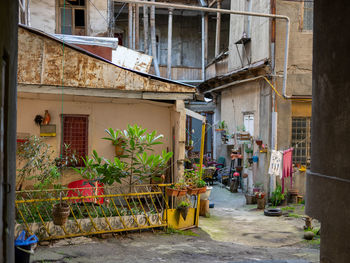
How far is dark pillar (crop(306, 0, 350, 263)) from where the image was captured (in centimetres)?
276

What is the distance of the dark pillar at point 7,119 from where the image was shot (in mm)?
2902

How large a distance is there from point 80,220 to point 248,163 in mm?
9326

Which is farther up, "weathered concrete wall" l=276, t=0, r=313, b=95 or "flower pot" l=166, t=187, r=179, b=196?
"weathered concrete wall" l=276, t=0, r=313, b=95

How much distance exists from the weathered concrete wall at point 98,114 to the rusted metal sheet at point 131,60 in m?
3.33

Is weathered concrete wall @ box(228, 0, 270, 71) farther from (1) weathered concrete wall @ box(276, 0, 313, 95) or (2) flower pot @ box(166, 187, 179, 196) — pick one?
(2) flower pot @ box(166, 187, 179, 196)

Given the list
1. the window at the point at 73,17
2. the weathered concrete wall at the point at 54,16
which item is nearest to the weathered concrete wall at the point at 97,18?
the weathered concrete wall at the point at 54,16

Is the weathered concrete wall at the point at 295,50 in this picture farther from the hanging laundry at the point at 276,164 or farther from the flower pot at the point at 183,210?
the flower pot at the point at 183,210

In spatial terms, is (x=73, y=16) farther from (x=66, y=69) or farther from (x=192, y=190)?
(x=192, y=190)

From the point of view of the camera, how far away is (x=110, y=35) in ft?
49.8

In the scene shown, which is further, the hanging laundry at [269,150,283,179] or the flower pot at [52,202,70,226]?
the hanging laundry at [269,150,283,179]

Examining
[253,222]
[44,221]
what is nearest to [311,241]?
→ [253,222]

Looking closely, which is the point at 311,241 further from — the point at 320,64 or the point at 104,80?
the point at 320,64

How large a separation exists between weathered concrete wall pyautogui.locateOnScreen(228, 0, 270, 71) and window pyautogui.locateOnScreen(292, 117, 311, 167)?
2.89m

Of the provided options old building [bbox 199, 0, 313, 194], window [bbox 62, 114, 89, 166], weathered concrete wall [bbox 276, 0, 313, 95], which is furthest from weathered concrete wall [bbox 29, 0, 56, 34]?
weathered concrete wall [bbox 276, 0, 313, 95]
